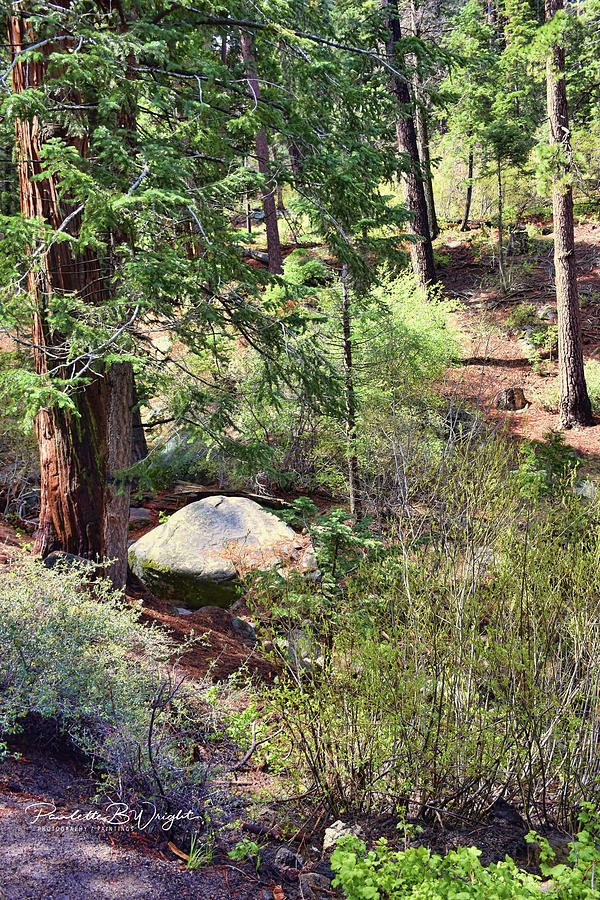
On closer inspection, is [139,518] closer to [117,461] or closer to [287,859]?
[117,461]

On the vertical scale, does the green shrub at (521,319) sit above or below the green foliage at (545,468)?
above

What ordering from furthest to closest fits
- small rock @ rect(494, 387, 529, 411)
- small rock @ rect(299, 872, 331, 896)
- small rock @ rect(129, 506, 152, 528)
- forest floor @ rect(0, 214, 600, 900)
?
small rock @ rect(494, 387, 529, 411) → small rock @ rect(129, 506, 152, 528) → small rock @ rect(299, 872, 331, 896) → forest floor @ rect(0, 214, 600, 900)

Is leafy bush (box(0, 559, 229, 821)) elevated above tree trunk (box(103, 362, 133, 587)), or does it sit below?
below

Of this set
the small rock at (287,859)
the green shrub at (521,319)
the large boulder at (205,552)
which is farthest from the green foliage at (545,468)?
the green shrub at (521,319)

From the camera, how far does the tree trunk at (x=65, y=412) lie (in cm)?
502

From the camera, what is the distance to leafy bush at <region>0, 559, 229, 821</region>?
3.10 meters

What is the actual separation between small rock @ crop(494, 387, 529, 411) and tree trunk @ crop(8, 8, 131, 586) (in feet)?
30.3

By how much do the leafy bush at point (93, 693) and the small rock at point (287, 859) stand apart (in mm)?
411

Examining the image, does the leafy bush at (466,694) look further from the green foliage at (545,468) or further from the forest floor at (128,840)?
the green foliage at (545,468)

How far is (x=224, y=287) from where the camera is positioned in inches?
213

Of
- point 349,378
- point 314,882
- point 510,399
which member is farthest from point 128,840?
point 510,399

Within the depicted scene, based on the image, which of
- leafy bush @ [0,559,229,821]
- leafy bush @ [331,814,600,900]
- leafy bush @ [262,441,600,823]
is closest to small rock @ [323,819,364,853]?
leafy bush @ [262,441,600,823]

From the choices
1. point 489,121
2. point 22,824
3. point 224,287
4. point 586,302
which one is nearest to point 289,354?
point 224,287

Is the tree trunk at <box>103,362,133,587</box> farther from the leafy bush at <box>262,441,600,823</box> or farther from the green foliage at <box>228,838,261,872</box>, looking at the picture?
the green foliage at <box>228,838,261,872</box>
